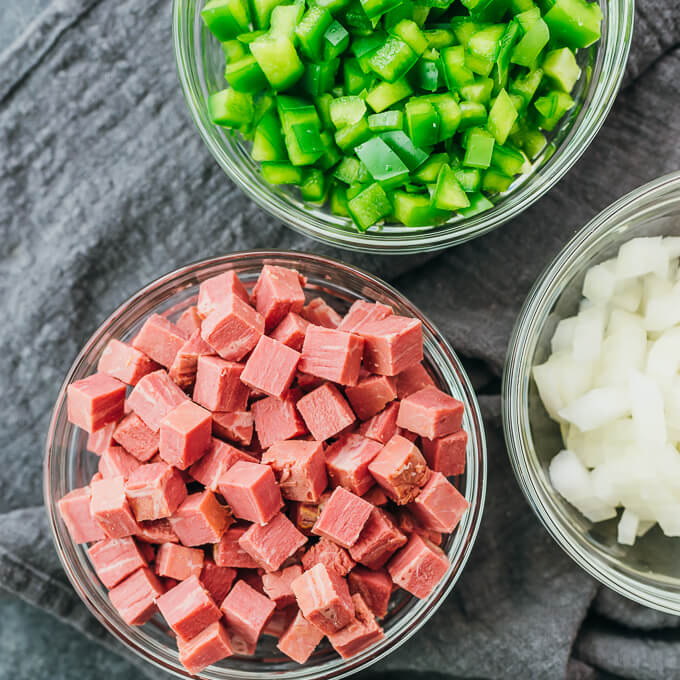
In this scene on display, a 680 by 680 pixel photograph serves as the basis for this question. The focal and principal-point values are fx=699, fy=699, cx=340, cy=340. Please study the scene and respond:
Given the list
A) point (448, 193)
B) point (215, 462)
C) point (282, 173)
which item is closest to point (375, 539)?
point (215, 462)

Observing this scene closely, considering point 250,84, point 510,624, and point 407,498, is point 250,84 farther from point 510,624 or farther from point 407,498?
point 510,624

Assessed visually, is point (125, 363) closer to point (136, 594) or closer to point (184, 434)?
point (184, 434)

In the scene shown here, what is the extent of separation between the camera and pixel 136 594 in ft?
5.78

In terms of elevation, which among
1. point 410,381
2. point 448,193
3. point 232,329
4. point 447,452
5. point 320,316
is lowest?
point 447,452

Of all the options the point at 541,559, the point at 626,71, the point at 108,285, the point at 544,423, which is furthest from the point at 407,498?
the point at 626,71

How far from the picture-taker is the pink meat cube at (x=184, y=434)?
1.62 m

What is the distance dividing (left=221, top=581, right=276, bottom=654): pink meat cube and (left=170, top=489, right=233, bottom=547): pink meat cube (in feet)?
0.48

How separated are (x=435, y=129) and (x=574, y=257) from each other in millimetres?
546

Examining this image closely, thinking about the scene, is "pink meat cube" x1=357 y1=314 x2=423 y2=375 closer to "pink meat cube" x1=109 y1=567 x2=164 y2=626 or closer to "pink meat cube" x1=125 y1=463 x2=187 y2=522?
"pink meat cube" x1=125 y1=463 x2=187 y2=522

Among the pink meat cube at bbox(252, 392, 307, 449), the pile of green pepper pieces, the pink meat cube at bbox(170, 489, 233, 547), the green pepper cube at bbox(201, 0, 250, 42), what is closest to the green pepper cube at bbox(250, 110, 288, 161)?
the pile of green pepper pieces

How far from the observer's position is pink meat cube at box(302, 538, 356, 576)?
67.2 inches

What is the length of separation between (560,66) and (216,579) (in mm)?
1571

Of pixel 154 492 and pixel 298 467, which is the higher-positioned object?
pixel 154 492

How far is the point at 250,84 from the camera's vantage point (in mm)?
1812
